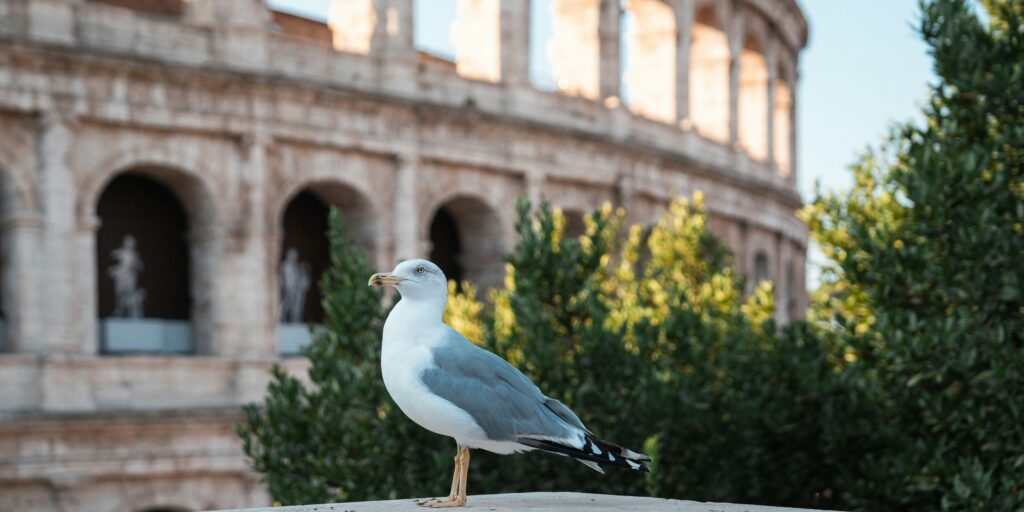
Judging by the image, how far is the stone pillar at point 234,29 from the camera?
2195 cm

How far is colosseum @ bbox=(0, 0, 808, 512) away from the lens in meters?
20.0

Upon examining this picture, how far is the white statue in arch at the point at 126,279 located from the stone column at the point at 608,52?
1036cm

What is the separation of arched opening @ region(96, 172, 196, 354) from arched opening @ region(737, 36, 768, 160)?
1703cm

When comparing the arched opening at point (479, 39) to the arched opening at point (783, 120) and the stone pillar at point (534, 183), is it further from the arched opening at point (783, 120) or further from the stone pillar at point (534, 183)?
the arched opening at point (783, 120)

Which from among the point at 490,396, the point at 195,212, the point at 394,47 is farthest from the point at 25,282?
the point at 490,396

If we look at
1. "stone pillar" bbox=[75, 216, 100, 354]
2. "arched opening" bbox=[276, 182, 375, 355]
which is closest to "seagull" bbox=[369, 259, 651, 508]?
"stone pillar" bbox=[75, 216, 100, 354]

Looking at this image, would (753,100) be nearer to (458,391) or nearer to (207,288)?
(207,288)

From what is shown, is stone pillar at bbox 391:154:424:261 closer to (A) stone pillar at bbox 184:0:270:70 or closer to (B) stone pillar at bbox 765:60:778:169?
(A) stone pillar at bbox 184:0:270:70

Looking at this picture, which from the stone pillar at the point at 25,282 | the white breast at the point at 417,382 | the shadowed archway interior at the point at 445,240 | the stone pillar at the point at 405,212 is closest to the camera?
the white breast at the point at 417,382

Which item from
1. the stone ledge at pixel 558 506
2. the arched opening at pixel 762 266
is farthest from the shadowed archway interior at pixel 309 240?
the stone ledge at pixel 558 506

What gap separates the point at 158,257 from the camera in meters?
22.6

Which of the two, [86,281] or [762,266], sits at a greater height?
[762,266]

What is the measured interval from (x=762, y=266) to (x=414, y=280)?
1168 inches

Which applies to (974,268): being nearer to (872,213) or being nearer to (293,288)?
(872,213)
